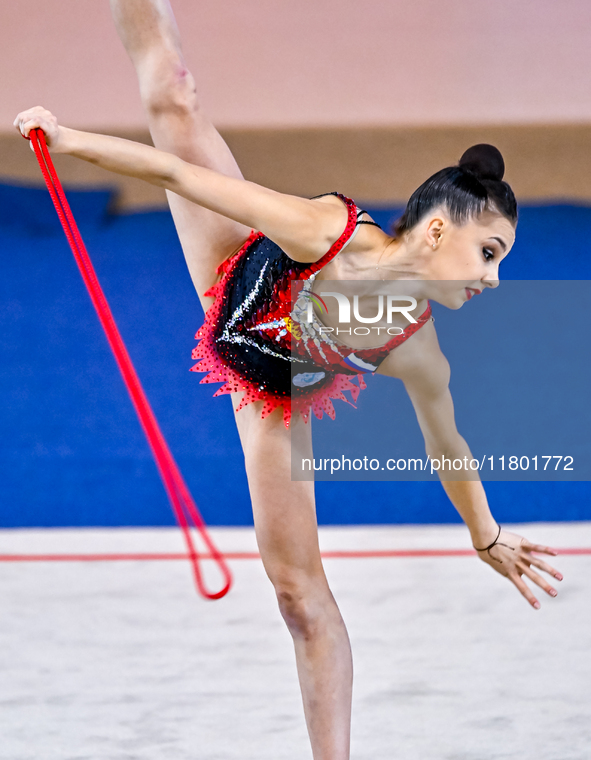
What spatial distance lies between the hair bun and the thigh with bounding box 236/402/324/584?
0.47 meters

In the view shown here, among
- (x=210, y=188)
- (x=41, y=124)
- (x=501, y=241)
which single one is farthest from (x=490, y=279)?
(x=41, y=124)

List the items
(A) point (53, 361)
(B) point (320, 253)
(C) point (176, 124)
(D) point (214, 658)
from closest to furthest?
1. (B) point (320, 253)
2. (C) point (176, 124)
3. (D) point (214, 658)
4. (A) point (53, 361)

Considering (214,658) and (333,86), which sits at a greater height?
(333,86)

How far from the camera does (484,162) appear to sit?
1198 mm

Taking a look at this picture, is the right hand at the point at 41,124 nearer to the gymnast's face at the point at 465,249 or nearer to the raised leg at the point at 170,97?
the raised leg at the point at 170,97

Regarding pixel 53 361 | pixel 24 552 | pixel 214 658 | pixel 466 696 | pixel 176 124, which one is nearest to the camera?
pixel 176 124

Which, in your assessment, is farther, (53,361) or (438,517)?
(53,361)

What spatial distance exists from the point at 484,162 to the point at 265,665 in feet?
3.66

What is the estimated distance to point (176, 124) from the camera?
4.49 feet

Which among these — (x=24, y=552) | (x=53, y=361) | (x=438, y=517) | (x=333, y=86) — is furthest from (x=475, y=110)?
(x=24, y=552)

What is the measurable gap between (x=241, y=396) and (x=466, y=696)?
0.75 m

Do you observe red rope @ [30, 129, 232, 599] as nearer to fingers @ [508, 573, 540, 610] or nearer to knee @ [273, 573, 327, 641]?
knee @ [273, 573, 327, 641]

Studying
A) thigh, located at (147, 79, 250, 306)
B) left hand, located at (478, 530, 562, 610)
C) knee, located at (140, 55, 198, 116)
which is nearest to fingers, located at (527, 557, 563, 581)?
left hand, located at (478, 530, 562, 610)

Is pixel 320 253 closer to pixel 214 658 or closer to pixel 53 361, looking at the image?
pixel 214 658
